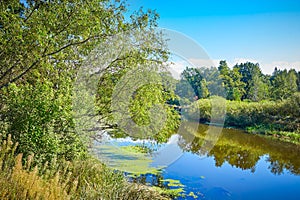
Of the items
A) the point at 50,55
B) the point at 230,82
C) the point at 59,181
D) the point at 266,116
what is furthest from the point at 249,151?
the point at 230,82

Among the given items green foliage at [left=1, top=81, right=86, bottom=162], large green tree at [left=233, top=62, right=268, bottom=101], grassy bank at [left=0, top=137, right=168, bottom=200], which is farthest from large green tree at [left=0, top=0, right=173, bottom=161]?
large green tree at [left=233, top=62, right=268, bottom=101]

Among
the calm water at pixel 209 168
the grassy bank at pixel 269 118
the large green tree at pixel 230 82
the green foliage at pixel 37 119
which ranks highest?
the large green tree at pixel 230 82

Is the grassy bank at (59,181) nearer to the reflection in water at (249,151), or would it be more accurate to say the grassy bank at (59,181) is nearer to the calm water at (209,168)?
the calm water at (209,168)

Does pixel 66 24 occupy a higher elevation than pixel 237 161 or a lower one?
higher

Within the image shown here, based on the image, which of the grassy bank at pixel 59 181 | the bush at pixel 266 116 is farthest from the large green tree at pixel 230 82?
the grassy bank at pixel 59 181

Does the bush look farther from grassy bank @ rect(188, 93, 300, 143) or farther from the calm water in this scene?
the calm water

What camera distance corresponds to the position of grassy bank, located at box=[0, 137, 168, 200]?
2.62m

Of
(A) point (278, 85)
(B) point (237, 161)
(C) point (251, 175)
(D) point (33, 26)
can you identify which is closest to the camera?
(D) point (33, 26)

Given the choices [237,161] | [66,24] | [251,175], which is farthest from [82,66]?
[237,161]

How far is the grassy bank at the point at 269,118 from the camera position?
59.1 feet

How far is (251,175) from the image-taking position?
8.83 m

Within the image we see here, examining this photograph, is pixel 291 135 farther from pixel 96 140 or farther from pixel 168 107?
pixel 96 140

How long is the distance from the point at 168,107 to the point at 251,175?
4288mm

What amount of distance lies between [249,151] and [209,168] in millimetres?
4072
